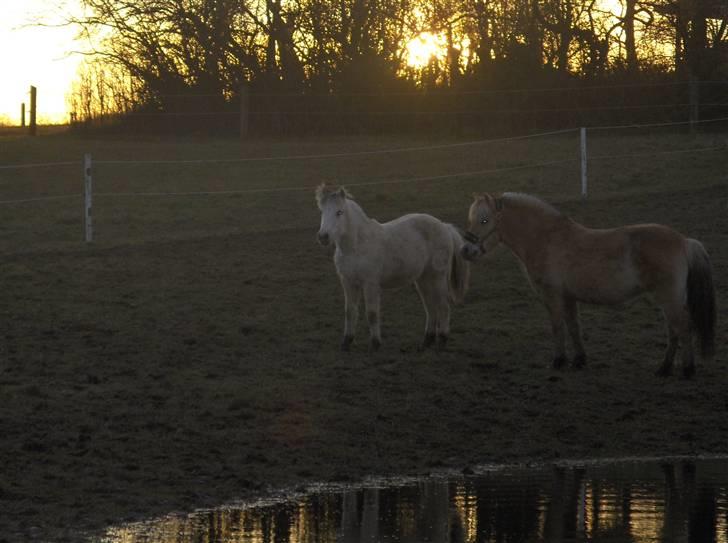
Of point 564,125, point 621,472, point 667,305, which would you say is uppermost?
point 564,125

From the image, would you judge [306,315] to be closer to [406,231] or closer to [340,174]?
[406,231]

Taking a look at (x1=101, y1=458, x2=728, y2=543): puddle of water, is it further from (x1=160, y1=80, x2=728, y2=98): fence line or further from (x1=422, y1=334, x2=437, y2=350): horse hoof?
(x1=160, y1=80, x2=728, y2=98): fence line

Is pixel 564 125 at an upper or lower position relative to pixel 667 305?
upper

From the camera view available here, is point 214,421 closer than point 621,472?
No

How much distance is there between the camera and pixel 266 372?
952cm

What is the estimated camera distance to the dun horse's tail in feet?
31.0

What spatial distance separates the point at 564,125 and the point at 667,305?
17839 millimetres

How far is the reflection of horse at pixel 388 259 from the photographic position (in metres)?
10.3

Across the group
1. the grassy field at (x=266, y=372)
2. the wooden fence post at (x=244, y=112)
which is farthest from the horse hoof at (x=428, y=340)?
the wooden fence post at (x=244, y=112)

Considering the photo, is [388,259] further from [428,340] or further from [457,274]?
[457,274]

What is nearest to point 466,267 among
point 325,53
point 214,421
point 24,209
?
point 214,421

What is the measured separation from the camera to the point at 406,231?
424 inches

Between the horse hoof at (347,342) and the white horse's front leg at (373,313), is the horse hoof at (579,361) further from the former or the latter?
the horse hoof at (347,342)

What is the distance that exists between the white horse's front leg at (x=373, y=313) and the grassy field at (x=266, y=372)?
187 millimetres
